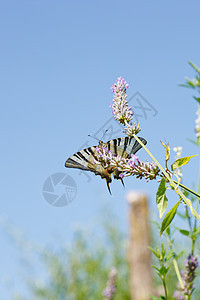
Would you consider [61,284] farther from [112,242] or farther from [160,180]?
[160,180]

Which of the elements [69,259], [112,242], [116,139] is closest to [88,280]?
[69,259]

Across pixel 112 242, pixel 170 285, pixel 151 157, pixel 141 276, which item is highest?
pixel 151 157

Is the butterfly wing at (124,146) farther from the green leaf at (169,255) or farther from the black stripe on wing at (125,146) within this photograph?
the green leaf at (169,255)

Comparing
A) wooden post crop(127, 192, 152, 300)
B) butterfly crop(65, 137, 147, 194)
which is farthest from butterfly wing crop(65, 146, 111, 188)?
wooden post crop(127, 192, 152, 300)

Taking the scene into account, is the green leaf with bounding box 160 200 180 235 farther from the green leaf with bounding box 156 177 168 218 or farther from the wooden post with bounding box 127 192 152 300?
the wooden post with bounding box 127 192 152 300

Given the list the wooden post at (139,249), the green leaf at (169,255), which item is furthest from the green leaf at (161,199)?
the wooden post at (139,249)

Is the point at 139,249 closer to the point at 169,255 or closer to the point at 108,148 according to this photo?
the point at 169,255
